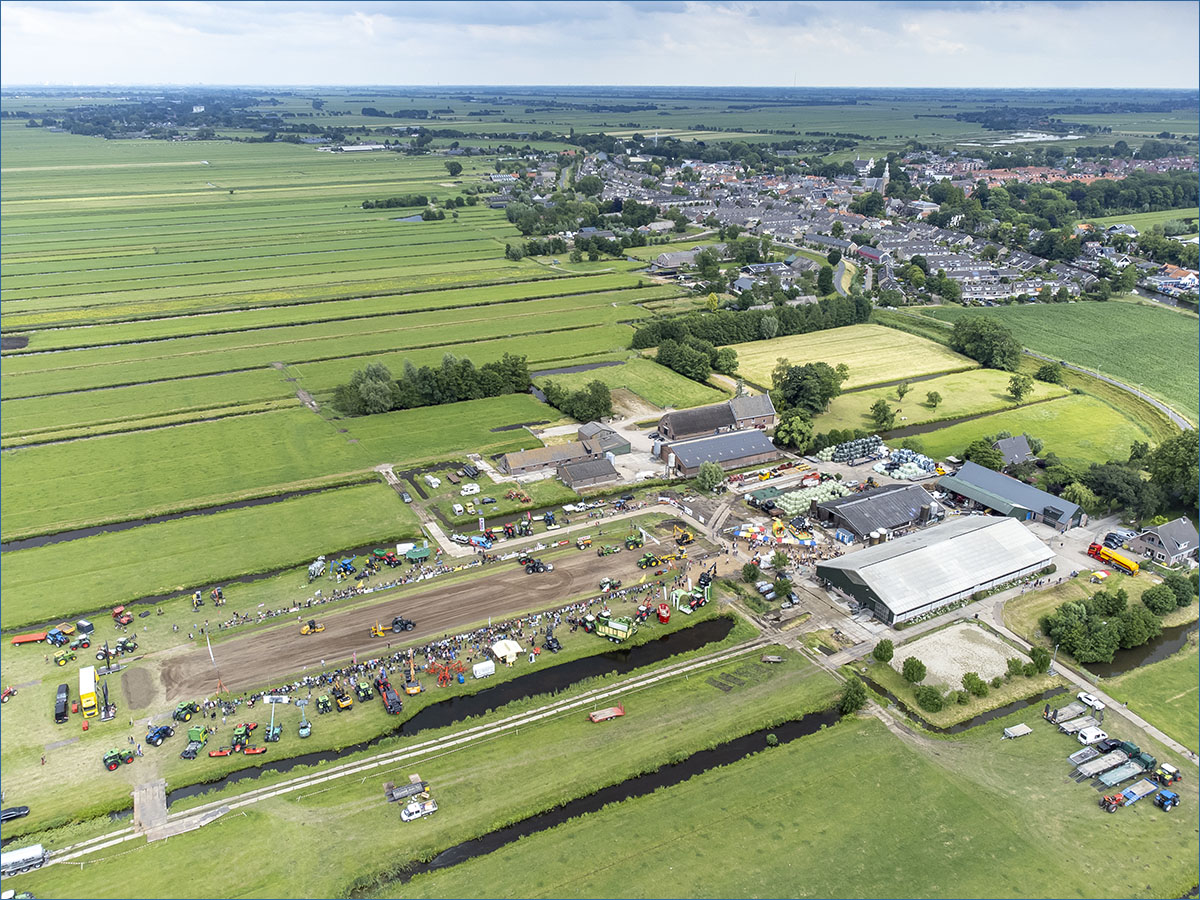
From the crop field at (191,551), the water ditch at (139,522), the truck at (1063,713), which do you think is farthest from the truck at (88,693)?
the truck at (1063,713)

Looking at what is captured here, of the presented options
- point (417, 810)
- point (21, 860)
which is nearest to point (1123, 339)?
point (417, 810)

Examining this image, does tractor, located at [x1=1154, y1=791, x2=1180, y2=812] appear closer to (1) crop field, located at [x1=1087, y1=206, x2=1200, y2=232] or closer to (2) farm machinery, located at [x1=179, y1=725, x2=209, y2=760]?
(2) farm machinery, located at [x1=179, y1=725, x2=209, y2=760]

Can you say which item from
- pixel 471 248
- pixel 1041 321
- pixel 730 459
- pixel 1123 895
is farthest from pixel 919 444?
pixel 471 248

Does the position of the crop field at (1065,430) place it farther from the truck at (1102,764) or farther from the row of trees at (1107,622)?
the truck at (1102,764)

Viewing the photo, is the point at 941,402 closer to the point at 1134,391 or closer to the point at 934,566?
the point at 1134,391

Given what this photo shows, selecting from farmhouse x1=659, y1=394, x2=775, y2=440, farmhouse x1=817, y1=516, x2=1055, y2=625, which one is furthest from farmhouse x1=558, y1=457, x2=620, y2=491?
farmhouse x1=817, y1=516, x2=1055, y2=625
